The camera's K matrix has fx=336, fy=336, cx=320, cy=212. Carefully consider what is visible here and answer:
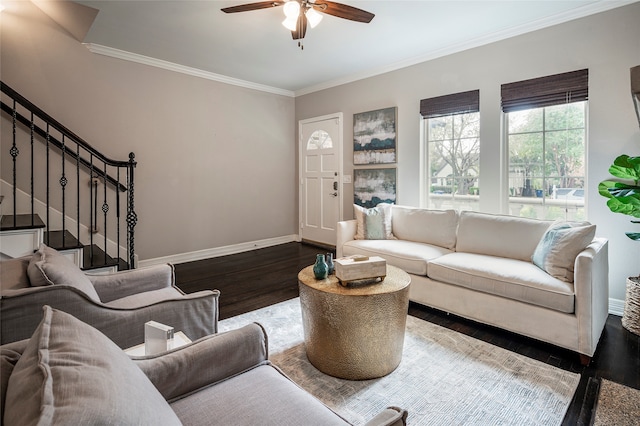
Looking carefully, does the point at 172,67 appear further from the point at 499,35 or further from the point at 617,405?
the point at 617,405

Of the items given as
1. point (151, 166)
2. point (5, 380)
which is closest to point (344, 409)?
point (5, 380)

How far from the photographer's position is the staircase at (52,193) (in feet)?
8.87

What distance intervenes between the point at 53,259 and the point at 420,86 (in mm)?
4133

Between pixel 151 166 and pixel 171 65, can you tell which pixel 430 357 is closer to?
pixel 151 166

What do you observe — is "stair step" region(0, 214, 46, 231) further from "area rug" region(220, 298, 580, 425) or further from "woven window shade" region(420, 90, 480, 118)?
"woven window shade" region(420, 90, 480, 118)

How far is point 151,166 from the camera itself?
14.5 ft

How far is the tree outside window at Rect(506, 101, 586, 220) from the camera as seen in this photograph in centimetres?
321

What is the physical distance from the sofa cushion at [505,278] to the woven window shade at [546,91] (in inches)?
64.7

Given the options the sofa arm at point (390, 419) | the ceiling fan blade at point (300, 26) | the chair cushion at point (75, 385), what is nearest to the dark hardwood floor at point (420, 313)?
the sofa arm at point (390, 419)

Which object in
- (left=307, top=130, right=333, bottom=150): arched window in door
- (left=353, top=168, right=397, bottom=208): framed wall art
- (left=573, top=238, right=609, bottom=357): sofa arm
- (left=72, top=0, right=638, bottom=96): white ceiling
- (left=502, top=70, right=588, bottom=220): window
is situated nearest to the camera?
(left=573, top=238, right=609, bottom=357): sofa arm

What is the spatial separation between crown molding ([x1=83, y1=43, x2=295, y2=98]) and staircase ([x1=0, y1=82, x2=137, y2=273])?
1069 millimetres

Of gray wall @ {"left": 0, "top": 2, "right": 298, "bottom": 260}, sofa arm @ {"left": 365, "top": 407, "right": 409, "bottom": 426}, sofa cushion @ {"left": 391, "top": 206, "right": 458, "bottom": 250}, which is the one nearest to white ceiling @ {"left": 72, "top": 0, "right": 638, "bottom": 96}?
gray wall @ {"left": 0, "top": 2, "right": 298, "bottom": 260}

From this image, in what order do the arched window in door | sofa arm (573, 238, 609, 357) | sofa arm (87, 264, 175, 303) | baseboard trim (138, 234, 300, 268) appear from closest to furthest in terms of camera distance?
1. sofa arm (87, 264, 175, 303)
2. sofa arm (573, 238, 609, 357)
3. baseboard trim (138, 234, 300, 268)
4. the arched window in door

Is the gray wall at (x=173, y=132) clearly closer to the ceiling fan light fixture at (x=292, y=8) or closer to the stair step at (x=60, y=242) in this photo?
the stair step at (x=60, y=242)
